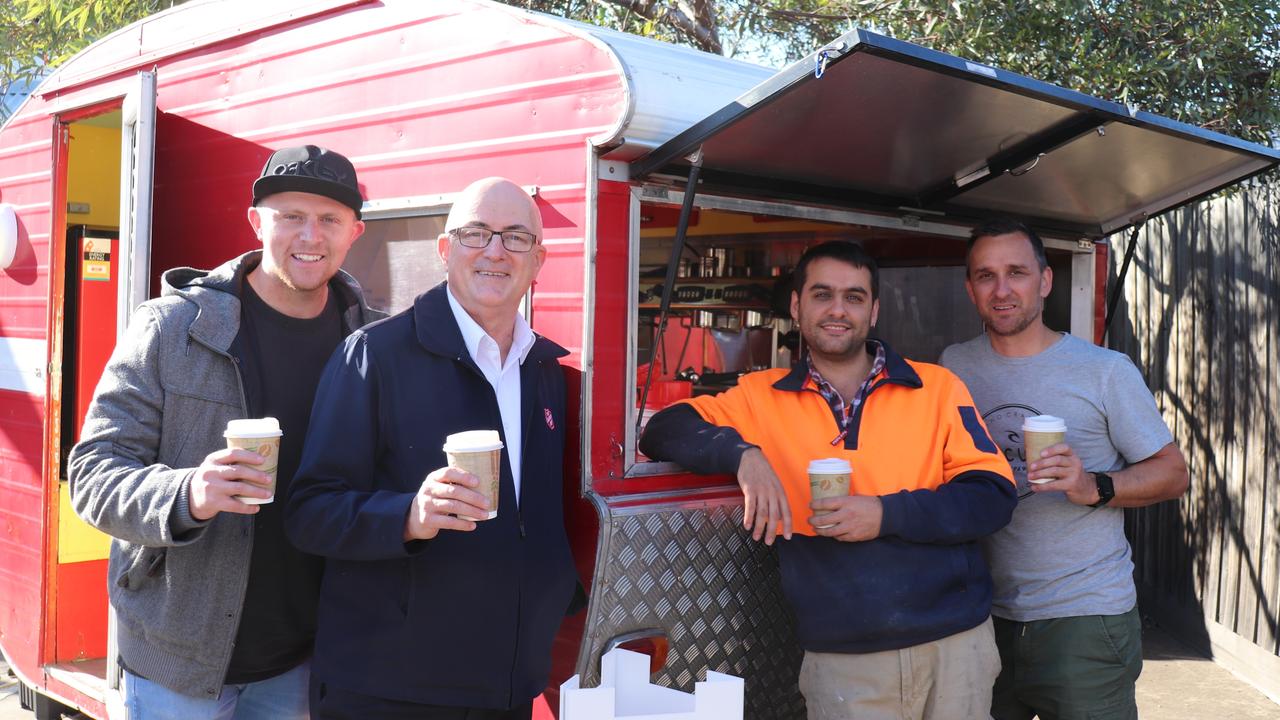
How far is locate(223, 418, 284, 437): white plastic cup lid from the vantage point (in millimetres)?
2303

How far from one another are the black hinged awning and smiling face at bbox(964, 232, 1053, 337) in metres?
0.32

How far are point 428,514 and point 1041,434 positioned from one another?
170cm

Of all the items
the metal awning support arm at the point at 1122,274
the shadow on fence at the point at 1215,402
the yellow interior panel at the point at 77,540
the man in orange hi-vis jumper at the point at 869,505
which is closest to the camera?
the man in orange hi-vis jumper at the point at 869,505

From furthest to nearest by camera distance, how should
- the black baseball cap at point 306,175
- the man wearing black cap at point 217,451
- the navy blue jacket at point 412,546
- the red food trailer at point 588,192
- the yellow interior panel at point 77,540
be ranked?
the yellow interior panel at point 77,540 → the red food trailer at point 588,192 → the black baseball cap at point 306,175 → the man wearing black cap at point 217,451 → the navy blue jacket at point 412,546

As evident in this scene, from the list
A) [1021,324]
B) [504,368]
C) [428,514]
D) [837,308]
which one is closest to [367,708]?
[428,514]

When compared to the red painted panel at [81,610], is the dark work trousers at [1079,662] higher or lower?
higher

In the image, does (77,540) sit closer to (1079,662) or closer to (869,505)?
(869,505)

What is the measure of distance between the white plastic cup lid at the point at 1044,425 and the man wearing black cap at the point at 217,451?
6.25 ft

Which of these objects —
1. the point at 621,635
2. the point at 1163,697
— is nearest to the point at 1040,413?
the point at 621,635

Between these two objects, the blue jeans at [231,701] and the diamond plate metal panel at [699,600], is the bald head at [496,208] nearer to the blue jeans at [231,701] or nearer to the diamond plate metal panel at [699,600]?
the diamond plate metal panel at [699,600]

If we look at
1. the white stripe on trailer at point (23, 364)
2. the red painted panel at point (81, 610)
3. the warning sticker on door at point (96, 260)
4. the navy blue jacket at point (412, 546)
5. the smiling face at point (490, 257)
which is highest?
the warning sticker on door at point (96, 260)

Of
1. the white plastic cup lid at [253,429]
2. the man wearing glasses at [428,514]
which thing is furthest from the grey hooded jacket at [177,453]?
the white plastic cup lid at [253,429]

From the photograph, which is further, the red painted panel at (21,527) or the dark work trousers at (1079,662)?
the red painted panel at (21,527)

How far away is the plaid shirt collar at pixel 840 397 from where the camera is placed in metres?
3.16
